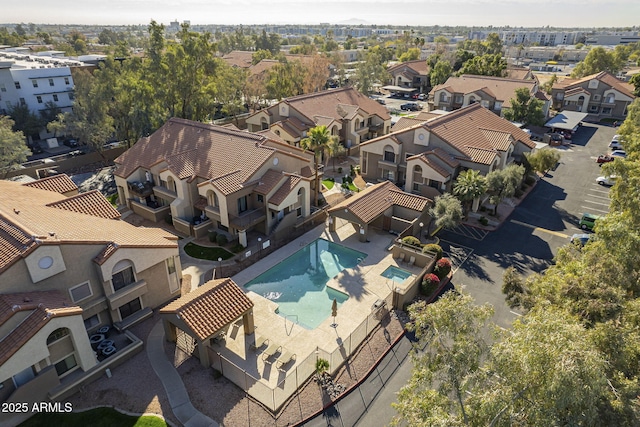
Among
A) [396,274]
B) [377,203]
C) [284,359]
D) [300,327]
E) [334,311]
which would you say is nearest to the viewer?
[284,359]

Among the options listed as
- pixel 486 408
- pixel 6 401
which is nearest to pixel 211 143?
pixel 6 401

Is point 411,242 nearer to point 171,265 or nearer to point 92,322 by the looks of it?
point 171,265

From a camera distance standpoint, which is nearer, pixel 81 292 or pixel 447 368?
pixel 447 368

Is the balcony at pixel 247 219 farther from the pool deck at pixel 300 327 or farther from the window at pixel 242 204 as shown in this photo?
the pool deck at pixel 300 327

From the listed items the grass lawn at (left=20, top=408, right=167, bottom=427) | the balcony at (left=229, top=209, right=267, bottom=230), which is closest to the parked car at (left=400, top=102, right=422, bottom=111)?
the balcony at (left=229, top=209, right=267, bottom=230)

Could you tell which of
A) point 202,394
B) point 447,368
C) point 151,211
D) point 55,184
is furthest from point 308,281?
point 55,184

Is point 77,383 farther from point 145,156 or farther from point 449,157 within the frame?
point 449,157

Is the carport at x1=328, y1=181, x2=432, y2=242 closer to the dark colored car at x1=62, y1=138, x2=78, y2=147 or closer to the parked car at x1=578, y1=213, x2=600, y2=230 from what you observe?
the parked car at x1=578, y1=213, x2=600, y2=230

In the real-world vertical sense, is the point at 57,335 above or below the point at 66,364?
above
